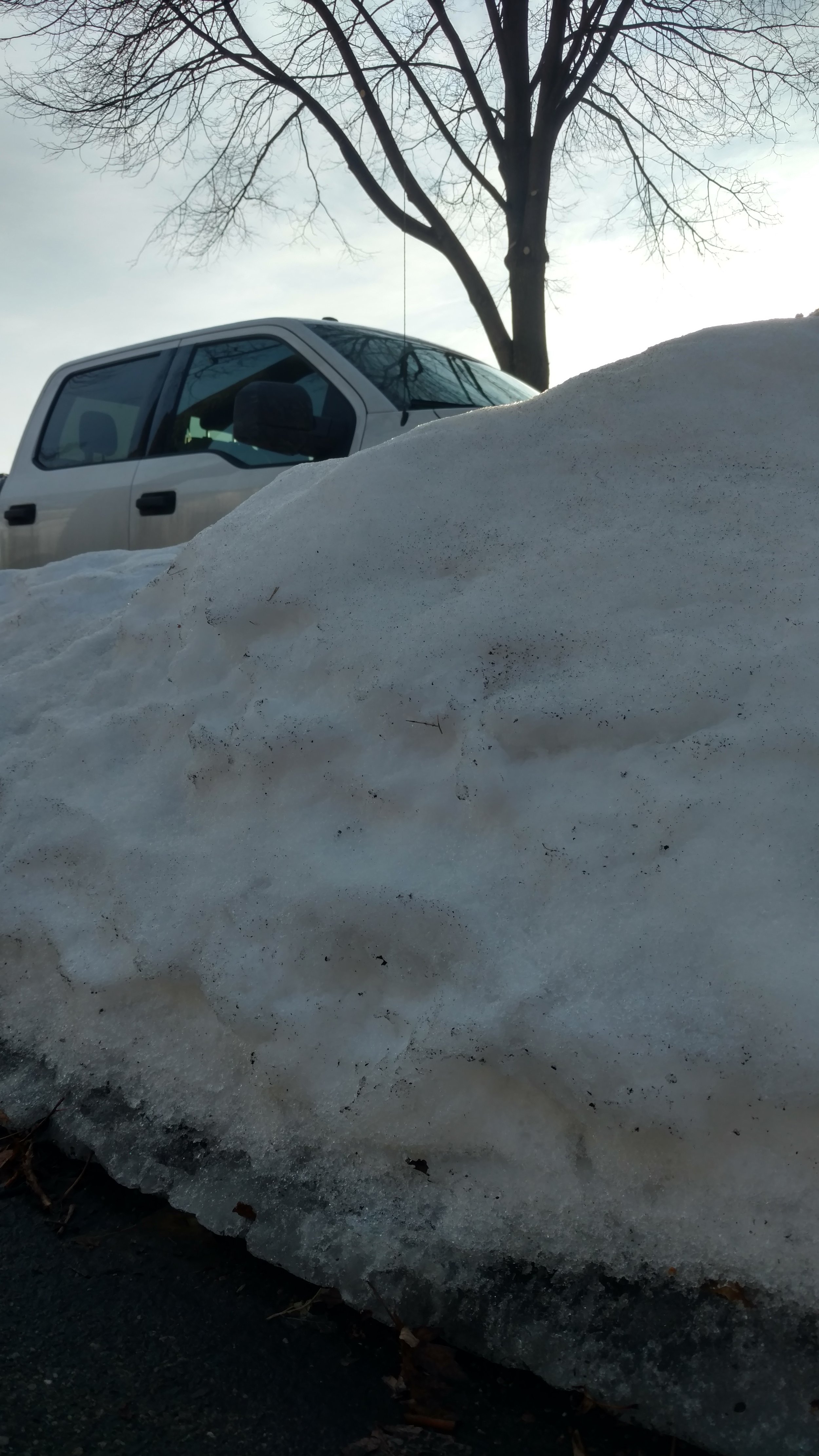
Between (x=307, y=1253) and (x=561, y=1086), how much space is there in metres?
0.50

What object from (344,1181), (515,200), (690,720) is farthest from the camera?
(515,200)

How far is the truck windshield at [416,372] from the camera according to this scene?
4844 millimetres

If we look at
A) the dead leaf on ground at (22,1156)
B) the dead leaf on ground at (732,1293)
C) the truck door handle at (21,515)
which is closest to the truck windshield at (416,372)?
the truck door handle at (21,515)

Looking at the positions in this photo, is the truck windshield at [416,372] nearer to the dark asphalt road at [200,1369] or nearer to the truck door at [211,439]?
the truck door at [211,439]

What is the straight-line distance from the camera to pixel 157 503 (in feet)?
16.9

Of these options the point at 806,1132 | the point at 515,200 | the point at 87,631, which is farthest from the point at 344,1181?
the point at 515,200

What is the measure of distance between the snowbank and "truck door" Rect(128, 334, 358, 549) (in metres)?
1.75

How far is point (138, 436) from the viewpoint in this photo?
5.61m

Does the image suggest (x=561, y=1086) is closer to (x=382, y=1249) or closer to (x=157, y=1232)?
(x=382, y=1249)

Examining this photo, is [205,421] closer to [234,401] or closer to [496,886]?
[234,401]

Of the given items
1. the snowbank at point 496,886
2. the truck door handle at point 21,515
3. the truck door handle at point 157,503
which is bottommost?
the snowbank at point 496,886

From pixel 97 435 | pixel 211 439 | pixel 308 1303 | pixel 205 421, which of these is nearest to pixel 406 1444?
pixel 308 1303

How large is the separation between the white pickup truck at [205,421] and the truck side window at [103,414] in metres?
0.01

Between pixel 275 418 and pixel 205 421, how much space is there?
1071 mm
